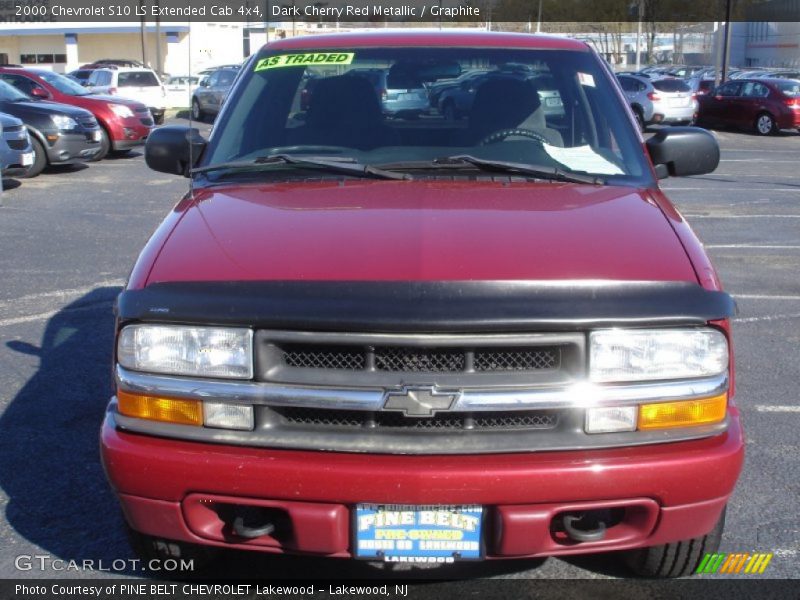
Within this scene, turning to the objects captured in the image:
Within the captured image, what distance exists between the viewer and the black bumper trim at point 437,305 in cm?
271

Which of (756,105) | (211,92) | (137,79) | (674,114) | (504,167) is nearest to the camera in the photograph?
(504,167)

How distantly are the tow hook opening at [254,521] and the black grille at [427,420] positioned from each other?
0.27m

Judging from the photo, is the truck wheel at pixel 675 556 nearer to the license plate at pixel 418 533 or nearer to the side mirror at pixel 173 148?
the license plate at pixel 418 533

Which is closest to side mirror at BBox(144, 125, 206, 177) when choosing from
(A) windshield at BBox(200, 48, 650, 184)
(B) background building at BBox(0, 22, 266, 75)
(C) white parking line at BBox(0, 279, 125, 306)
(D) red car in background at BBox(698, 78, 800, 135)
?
(A) windshield at BBox(200, 48, 650, 184)

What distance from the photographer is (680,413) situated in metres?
2.86

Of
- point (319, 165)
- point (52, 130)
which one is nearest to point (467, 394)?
point (319, 165)

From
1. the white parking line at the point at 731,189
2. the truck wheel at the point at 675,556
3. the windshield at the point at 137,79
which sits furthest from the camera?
the windshield at the point at 137,79

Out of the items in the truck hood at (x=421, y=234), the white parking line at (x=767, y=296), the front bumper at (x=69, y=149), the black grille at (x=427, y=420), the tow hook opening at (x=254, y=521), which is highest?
the truck hood at (x=421, y=234)

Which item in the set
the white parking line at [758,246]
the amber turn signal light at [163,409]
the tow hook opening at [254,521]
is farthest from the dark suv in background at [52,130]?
the tow hook opening at [254,521]

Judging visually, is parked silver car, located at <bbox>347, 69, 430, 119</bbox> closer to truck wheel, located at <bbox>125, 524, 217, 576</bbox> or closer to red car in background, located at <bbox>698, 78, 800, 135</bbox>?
truck wheel, located at <bbox>125, 524, 217, 576</bbox>

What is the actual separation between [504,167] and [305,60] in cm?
119

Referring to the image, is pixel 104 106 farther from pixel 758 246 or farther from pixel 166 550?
pixel 166 550

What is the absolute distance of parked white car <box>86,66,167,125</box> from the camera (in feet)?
88.8

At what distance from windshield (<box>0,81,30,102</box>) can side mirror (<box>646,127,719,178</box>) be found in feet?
44.8
